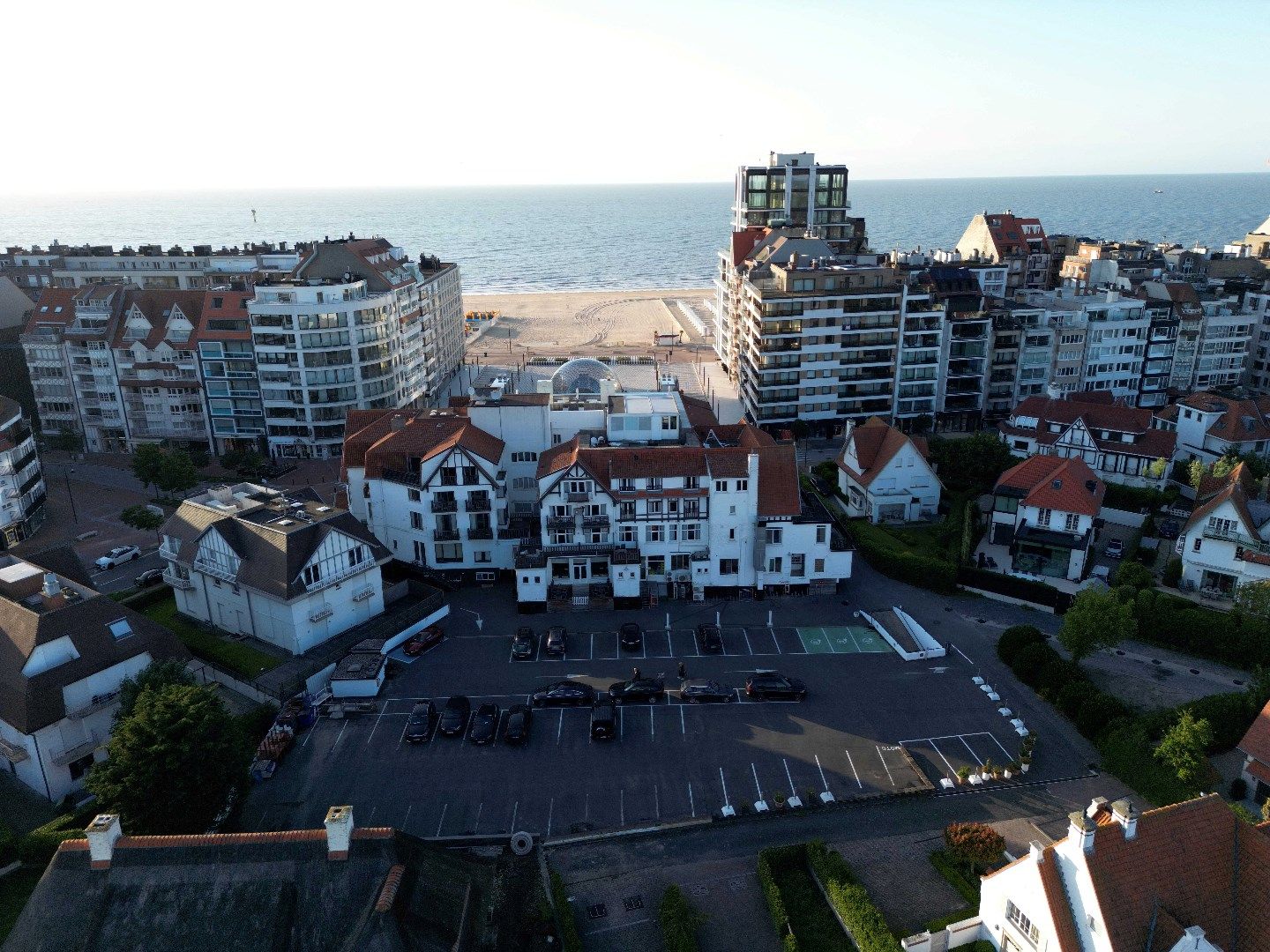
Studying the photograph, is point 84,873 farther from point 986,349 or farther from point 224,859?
point 986,349

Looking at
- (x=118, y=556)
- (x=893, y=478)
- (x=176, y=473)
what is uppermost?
(x=893, y=478)

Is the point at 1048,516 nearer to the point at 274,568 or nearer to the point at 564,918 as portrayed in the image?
the point at 564,918

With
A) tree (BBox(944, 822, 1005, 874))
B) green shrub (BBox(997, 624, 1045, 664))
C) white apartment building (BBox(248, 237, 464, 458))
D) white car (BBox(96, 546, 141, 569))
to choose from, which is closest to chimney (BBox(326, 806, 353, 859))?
tree (BBox(944, 822, 1005, 874))

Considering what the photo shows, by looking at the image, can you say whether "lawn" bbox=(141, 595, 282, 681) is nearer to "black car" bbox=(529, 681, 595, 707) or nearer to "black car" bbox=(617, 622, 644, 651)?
"black car" bbox=(529, 681, 595, 707)

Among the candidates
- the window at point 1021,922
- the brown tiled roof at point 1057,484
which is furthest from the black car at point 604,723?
the brown tiled roof at point 1057,484

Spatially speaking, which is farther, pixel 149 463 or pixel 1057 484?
pixel 149 463

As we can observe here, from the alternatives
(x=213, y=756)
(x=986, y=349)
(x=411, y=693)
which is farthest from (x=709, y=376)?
(x=213, y=756)

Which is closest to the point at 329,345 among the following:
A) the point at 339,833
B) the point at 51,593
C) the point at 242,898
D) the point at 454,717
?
the point at 51,593
